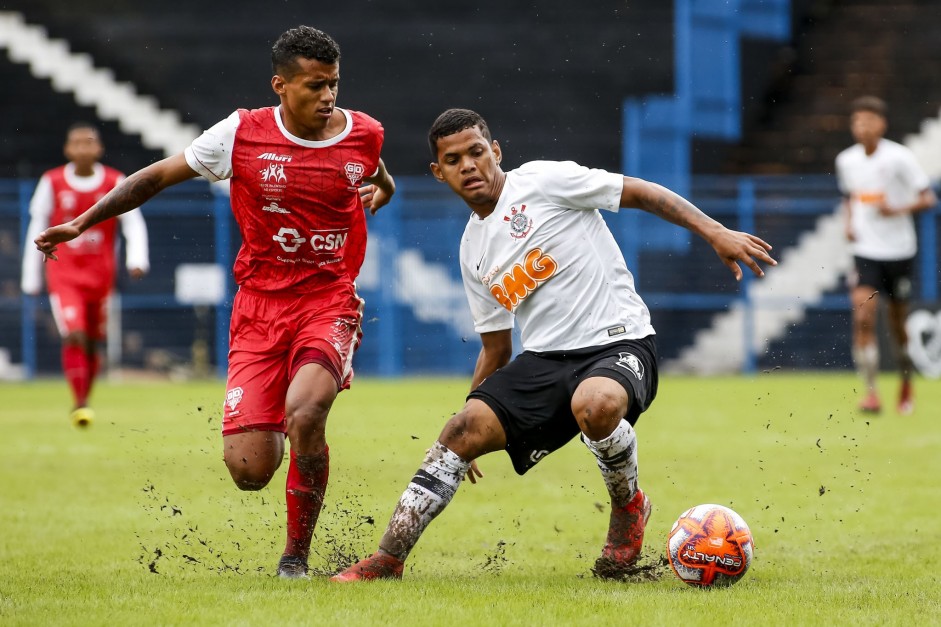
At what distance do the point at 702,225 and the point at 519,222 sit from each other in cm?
79

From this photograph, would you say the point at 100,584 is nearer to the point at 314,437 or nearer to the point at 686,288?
the point at 314,437

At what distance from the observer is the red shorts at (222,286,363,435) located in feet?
19.3

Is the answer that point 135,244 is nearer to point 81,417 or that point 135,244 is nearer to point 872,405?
point 81,417

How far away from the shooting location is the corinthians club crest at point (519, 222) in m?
5.81

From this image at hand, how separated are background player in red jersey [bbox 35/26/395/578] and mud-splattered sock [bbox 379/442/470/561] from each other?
0.47 metres

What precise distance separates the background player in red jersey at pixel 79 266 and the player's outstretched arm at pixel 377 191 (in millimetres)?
5795

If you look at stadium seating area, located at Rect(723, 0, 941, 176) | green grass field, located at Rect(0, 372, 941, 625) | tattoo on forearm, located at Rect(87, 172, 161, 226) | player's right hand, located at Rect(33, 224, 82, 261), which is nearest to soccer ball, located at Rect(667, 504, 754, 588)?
green grass field, located at Rect(0, 372, 941, 625)

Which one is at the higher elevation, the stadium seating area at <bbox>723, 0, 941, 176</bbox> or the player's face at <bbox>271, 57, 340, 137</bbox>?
the stadium seating area at <bbox>723, 0, 941, 176</bbox>

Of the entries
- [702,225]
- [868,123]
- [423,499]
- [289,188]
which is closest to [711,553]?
[423,499]

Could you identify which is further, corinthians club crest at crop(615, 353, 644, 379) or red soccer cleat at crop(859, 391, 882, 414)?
red soccer cleat at crop(859, 391, 882, 414)

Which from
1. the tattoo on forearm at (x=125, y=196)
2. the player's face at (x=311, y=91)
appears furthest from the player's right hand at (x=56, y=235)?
the player's face at (x=311, y=91)

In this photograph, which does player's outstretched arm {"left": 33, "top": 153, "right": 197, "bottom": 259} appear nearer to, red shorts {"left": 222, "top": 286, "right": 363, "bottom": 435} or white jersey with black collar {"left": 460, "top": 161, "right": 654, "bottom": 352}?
red shorts {"left": 222, "top": 286, "right": 363, "bottom": 435}

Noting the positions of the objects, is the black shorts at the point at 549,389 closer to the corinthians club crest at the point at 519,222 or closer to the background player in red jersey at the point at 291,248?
the corinthians club crest at the point at 519,222

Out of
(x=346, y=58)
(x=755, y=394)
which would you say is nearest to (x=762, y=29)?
(x=346, y=58)
